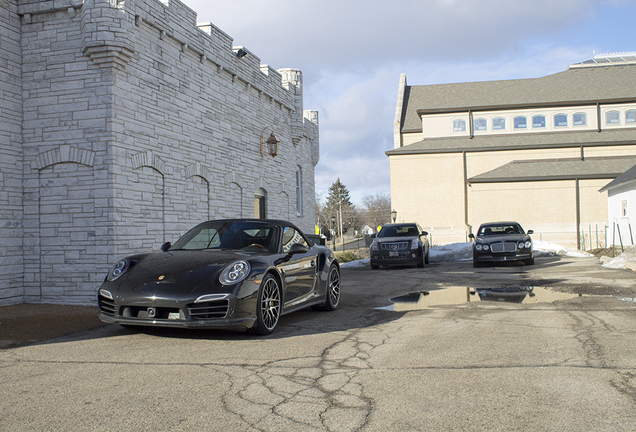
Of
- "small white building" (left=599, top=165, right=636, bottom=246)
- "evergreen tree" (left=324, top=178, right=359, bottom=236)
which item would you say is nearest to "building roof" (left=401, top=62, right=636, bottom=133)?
"small white building" (left=599, top=165, right=636, bottom=246)

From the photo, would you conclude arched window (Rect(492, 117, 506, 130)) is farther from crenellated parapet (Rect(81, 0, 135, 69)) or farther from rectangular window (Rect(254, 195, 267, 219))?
crenellated parapet (Rect(81, 0, 135, 69))

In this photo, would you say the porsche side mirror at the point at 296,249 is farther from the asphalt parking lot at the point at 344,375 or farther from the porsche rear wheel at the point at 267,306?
the asphalt parking lot at the point at 344,375

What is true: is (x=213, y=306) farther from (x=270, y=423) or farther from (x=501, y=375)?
(x=501, y=375)

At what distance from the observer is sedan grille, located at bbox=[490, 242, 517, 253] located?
1664 centimetres

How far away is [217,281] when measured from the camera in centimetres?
589

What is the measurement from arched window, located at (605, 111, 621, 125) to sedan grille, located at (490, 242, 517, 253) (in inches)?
1021

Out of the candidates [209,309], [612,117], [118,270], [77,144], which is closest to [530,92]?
[612,117]

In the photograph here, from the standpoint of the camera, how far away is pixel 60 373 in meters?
4.53

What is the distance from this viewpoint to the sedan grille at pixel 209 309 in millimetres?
5715

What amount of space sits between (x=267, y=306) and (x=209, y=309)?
78cm

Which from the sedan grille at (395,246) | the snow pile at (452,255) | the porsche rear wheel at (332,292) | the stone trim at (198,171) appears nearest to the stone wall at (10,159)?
the stone trim at (198,171)

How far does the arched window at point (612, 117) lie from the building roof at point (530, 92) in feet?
2.74

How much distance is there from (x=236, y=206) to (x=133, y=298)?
29.3 ft

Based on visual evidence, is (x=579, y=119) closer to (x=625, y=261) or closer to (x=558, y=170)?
(x=558, y=170)
